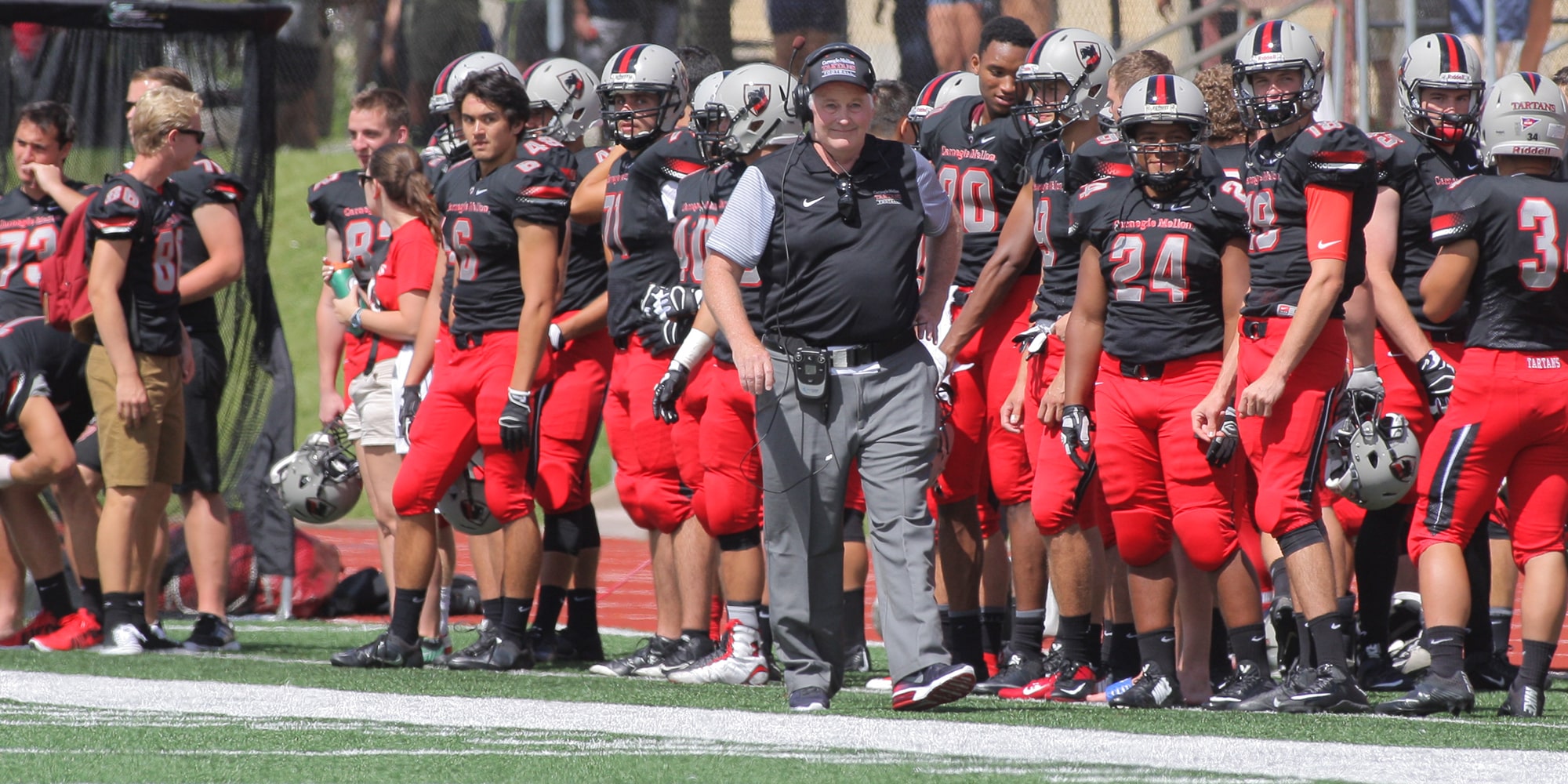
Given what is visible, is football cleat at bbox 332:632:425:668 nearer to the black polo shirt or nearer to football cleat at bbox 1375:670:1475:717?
the black polo shirt

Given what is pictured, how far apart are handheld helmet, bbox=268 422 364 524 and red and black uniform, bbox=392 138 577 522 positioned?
1.42m

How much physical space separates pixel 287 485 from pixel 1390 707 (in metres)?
4.98

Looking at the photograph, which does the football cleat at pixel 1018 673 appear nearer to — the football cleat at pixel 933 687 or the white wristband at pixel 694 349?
the football cleat at pixel 933 687

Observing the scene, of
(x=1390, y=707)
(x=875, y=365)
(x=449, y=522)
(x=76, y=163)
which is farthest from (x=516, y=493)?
(x=76, y=163)

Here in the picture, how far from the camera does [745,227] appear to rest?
19.3ft

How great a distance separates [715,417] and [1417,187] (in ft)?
8.84

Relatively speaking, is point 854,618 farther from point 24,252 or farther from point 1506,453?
point 24,252

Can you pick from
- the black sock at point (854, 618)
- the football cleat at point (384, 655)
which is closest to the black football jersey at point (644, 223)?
the black sock at point (854, 618)

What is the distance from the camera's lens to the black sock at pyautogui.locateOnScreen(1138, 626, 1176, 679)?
633cm

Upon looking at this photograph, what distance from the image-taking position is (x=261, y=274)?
35.0 feet

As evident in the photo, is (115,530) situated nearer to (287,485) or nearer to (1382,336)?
(287,485)

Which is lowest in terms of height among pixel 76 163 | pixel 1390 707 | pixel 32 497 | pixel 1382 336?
pixel 1390 707

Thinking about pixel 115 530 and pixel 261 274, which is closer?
pixel 115 530

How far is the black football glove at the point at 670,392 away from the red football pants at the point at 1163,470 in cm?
137
